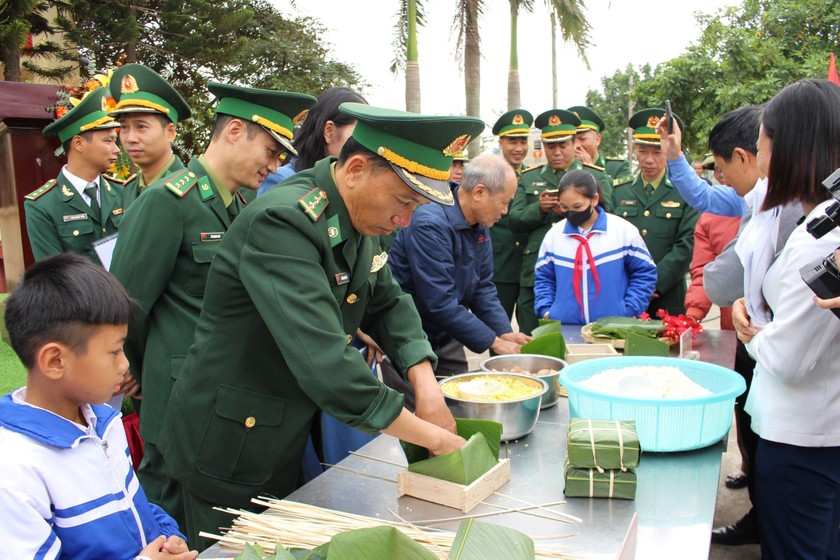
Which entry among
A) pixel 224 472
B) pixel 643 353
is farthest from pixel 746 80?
pixel 224 472

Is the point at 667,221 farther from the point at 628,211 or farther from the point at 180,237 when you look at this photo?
the point at 180,237

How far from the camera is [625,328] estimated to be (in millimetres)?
3299

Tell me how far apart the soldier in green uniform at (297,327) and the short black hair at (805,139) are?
979 millimetres

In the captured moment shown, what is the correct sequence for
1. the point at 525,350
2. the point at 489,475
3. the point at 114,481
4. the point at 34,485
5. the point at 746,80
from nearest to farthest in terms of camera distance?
the point at 34,485 < the point at 114,481 < the point at 489,475 < the point at 525,350 < the point at 746,80

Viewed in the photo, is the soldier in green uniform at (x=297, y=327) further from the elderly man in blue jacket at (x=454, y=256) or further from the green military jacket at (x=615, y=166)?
the green military jacket at (x=615, y=166)

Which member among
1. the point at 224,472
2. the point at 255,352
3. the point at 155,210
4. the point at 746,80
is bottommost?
the point at 224,472

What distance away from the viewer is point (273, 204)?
1668 mm

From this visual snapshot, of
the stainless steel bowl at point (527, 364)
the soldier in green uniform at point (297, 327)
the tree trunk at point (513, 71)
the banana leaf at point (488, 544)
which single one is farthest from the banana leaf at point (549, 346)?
the tree trunk at point (513, 71)

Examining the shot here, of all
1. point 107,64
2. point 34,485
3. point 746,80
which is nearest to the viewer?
point 34,485

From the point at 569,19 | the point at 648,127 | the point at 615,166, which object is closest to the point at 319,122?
the point at 648,127

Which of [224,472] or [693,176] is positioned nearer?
[224,472]

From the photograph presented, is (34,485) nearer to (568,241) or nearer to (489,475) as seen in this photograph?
(489,475)

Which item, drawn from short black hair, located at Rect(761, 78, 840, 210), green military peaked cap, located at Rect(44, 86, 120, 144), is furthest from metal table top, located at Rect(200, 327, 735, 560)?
green military peaked cap, located at Rect(44, 86, 120, 144)

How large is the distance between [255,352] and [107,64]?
12829mm
